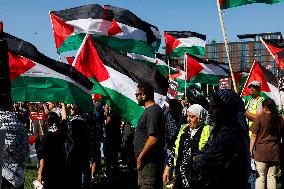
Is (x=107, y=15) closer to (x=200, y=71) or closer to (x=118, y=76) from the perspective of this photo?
(x=118, y=76)

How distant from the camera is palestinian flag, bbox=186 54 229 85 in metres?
18.9

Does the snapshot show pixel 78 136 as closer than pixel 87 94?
No

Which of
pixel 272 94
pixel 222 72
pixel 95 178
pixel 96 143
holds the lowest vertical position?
pixel 95 178

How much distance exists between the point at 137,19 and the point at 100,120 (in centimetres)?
294

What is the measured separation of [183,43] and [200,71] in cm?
319

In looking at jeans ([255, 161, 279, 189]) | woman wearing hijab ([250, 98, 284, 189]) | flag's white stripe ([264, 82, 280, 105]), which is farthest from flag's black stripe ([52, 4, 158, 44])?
jeans ([255, 161, 279, 189])

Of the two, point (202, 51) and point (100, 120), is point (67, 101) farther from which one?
point (202, 51)

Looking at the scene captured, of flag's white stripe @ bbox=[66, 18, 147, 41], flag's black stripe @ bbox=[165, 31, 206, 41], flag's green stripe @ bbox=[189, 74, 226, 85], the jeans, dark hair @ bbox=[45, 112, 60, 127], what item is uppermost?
flag's black stripe @ bbox=[165, 31, 206, 41]

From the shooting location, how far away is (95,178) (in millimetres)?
12250

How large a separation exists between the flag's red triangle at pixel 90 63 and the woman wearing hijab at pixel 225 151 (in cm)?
441

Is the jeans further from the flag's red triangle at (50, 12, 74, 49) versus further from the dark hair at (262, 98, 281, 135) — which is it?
the flag's red triangle at (50, 12, 74, 49)

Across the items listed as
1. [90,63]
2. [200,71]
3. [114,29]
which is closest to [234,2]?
[90,63]

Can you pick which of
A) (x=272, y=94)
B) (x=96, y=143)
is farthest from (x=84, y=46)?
(x=272, y=94)

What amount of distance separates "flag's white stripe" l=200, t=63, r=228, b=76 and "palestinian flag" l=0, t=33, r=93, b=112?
1241cm
